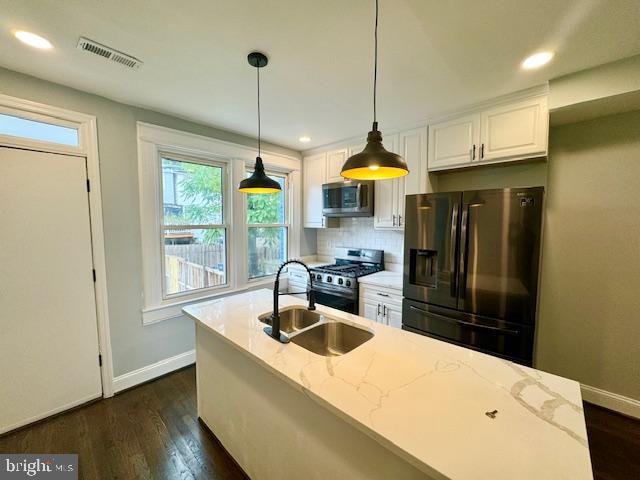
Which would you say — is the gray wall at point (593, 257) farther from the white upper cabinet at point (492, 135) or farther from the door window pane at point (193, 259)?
the door window pane at point (193, 259)

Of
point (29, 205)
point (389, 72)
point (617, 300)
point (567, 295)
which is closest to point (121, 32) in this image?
point (29, 205)

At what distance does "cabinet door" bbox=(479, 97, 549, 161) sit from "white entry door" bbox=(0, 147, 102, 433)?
3451 mm

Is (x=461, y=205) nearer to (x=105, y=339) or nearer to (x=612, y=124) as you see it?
(x=612, y=124)

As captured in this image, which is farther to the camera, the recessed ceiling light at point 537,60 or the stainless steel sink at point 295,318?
the stainless steel sink at point 295,318

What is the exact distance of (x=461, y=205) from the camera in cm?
218

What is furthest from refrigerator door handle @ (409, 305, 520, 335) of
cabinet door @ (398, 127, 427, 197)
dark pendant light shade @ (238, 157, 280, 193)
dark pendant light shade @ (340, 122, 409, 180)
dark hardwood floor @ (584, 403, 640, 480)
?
dark pendant light shade @ (238, 157, 280, 193)

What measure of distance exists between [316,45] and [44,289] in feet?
8.72

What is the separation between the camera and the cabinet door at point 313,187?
12.2ft

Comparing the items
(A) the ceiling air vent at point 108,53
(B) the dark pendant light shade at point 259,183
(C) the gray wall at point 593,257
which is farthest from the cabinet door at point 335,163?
(A) the ceiling air vent at point 108,53

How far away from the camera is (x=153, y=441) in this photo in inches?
73.7

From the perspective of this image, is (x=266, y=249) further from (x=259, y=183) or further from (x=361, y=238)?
(x=259, y=183)

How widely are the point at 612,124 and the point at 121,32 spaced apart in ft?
11.8

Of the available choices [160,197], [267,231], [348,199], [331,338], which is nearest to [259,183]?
[331,338]

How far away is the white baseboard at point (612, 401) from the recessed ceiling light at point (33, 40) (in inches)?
186
